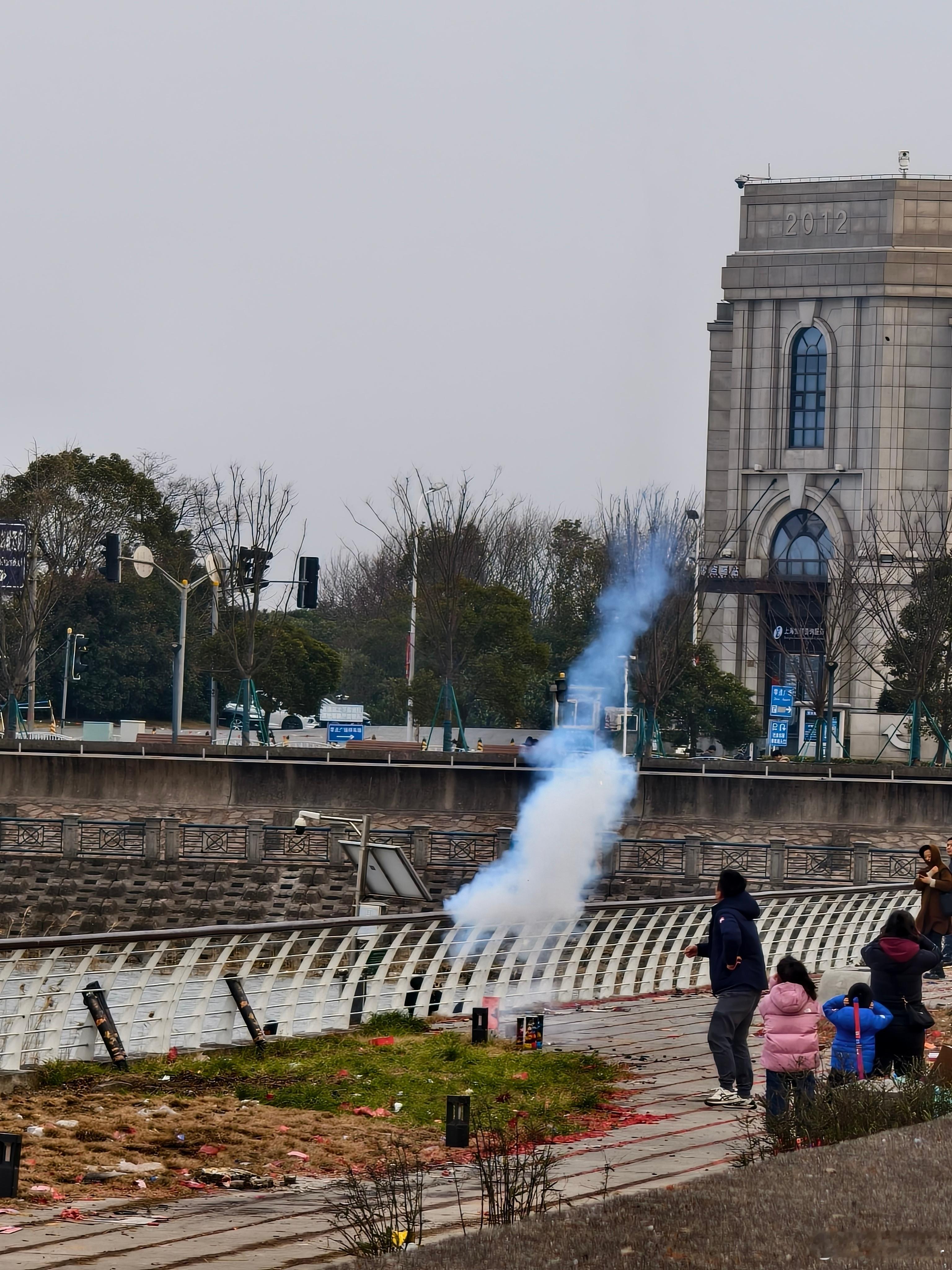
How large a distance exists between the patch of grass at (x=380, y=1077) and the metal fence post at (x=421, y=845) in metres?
24.3

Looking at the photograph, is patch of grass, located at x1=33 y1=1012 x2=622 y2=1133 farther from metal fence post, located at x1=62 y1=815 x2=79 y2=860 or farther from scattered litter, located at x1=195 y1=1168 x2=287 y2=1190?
metal fence post, located at x1=62 y1=815 x2=79 y2=860

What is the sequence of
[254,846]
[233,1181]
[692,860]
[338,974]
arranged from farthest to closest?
[254,846] < [692,860] < [338,974] < [233,1181]

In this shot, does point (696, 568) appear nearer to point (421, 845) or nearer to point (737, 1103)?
point (421, 845)

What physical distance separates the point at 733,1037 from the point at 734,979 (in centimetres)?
43

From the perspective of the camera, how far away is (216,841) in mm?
41312

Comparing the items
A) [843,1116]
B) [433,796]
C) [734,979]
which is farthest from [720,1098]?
[433,796]

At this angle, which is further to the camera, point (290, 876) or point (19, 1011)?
point (290, 876)

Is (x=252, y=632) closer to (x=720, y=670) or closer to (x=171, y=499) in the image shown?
(x=720, y=670)

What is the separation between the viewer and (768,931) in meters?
22.7

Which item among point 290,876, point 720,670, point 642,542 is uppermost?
point 642,542

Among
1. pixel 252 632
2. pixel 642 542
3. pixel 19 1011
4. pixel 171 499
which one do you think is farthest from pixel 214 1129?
pixel 171 499

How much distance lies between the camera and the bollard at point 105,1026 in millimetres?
13211

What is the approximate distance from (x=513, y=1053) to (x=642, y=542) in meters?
53.0

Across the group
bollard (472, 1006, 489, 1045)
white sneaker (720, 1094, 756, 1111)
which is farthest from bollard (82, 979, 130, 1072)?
white sneaker (720, 1094, 756, 1111)
